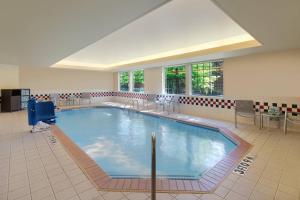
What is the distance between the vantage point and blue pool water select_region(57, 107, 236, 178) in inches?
115

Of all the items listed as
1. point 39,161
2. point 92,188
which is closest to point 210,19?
point 92,188

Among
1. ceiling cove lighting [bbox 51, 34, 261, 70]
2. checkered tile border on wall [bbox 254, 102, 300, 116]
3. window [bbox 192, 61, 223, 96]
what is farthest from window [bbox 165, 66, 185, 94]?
checkered tile border on wall [bbox 254, 102, 300, 116]

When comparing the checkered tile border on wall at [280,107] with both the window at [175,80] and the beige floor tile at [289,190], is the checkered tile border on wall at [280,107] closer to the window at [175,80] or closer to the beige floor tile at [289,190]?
the window at [175,80]

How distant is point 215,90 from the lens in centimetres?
616

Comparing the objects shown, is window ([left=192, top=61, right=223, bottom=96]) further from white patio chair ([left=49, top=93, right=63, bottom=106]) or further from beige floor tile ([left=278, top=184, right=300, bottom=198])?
white patio chair ([left=49, top=93, right=63, bottom=106])

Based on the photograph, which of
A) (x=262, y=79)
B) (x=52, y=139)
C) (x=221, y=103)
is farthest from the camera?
(x=221, y=103)

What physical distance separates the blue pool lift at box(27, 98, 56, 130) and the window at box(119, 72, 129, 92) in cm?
643

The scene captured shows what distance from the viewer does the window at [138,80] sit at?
31.8 ft

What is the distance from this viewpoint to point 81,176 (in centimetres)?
231

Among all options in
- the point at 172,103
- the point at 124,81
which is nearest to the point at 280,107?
the point at 172,103

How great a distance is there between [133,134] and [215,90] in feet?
11.1

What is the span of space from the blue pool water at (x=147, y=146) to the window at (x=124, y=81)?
5.06 m

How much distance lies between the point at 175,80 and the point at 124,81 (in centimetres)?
445

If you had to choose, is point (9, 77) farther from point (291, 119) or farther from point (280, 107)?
point (291, 119)
